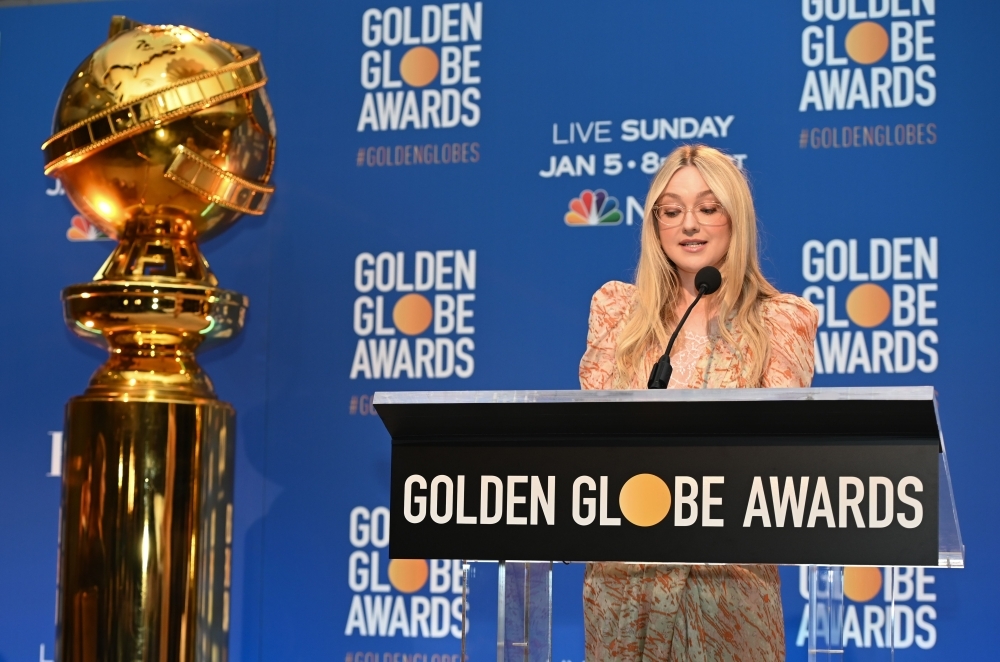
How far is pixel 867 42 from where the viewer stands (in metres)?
3.60

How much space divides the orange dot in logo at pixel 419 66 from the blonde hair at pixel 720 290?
62.8 inches

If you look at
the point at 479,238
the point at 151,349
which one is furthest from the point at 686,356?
the point at 479,238

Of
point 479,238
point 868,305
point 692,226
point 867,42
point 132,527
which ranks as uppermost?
point 867,42

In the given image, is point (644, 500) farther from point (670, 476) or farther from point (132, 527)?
point (132, 527)

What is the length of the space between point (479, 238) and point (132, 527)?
1829 millimetres

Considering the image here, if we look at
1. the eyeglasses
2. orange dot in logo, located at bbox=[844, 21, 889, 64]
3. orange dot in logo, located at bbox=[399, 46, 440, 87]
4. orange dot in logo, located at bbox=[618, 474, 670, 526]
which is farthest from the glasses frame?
orange dot in logo, located at bbox=[399, 46, 440, 87]

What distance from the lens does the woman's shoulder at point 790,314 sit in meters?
2.29

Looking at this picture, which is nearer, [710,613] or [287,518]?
[710,613]

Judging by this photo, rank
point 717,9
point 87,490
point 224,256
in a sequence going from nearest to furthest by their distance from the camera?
point 87,490 → point 717,9 → point 224,256

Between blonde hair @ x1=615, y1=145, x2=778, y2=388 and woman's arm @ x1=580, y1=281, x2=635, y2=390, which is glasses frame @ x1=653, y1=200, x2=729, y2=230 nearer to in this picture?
blonde hair @ x1=615, y1=145, x2=778, y2=388

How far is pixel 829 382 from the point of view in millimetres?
3533

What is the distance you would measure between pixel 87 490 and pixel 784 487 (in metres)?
1.25

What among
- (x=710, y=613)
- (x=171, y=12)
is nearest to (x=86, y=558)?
(x=710, y=613)

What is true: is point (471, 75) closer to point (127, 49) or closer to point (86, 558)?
point (127, 49)
